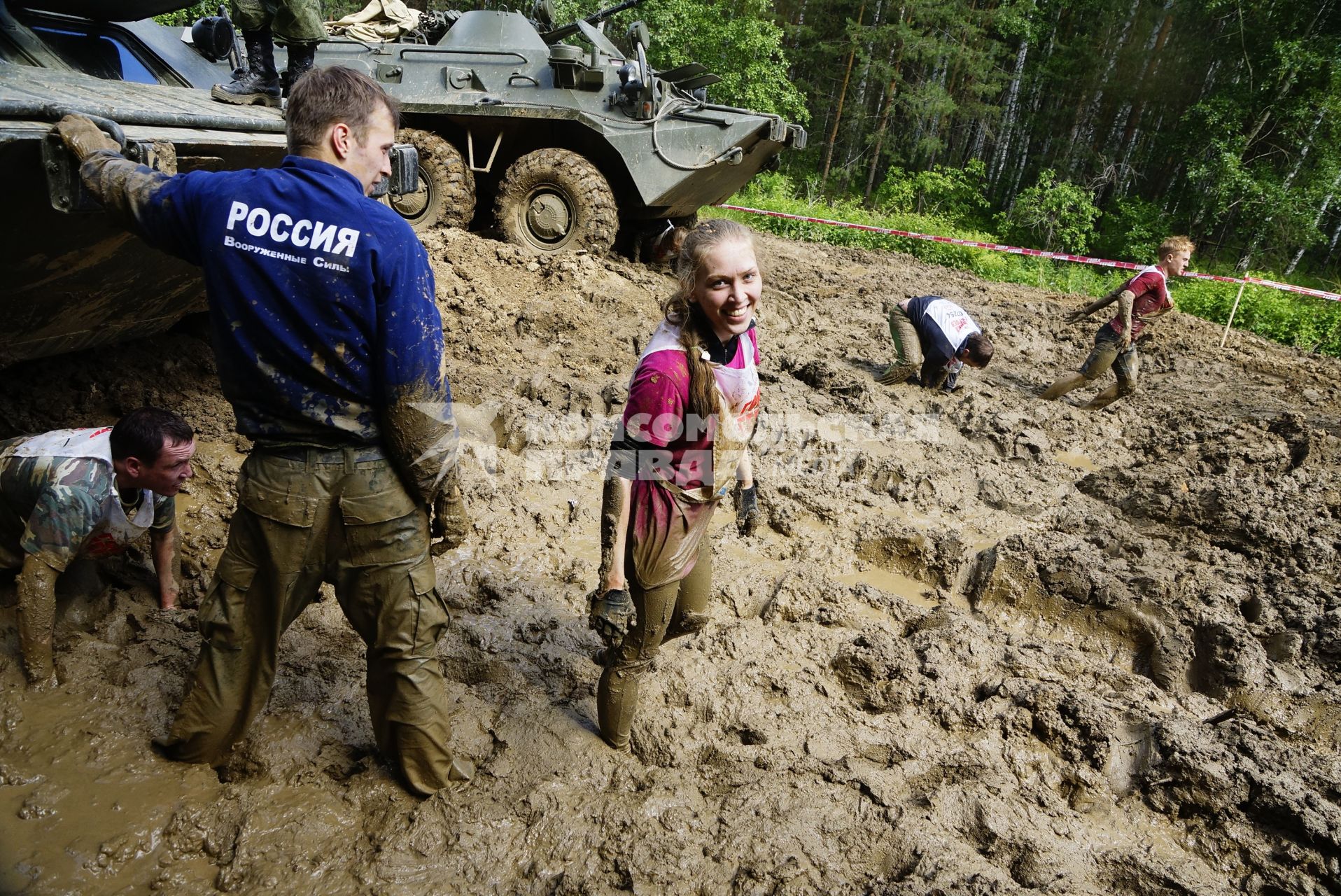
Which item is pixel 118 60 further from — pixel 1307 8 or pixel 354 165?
pixel 1307 8

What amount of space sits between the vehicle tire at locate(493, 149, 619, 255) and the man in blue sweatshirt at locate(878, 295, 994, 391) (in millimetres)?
2735

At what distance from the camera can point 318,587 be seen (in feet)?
6.63

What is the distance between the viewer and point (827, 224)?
1447 centimetres

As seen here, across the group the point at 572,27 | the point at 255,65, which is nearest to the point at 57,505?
the point at 255,65

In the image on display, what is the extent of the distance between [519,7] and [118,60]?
17.4 metres

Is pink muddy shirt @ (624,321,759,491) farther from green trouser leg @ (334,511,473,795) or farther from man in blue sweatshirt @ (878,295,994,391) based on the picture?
man in blue sweatshirt @ (878,295,994,391)

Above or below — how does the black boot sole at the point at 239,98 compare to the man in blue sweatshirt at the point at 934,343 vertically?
above

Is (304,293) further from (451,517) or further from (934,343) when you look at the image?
(934,343)

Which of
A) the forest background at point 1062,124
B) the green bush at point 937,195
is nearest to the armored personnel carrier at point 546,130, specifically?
the forest background at point 1062,124

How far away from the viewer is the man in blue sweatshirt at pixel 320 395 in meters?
1.76

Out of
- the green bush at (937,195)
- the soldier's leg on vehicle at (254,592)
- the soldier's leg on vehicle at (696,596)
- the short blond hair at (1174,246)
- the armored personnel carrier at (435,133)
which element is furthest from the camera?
the green bush at (937,195)

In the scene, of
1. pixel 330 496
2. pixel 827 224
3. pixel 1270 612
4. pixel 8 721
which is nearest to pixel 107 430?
pixel 8 721

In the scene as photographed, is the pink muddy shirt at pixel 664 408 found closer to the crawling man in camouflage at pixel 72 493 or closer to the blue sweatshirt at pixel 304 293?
the blue sweatshirt at pixel 304 293

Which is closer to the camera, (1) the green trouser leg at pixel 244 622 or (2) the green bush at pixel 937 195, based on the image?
(1) the green trouser leg at pixel 244 622
